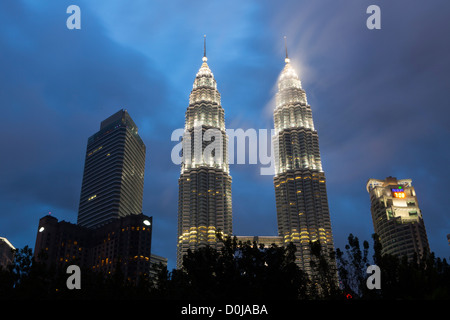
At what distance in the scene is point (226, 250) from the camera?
50438 millimetres

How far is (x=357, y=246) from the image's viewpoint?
44719 millimetres

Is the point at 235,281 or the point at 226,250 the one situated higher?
the point at 226,250
